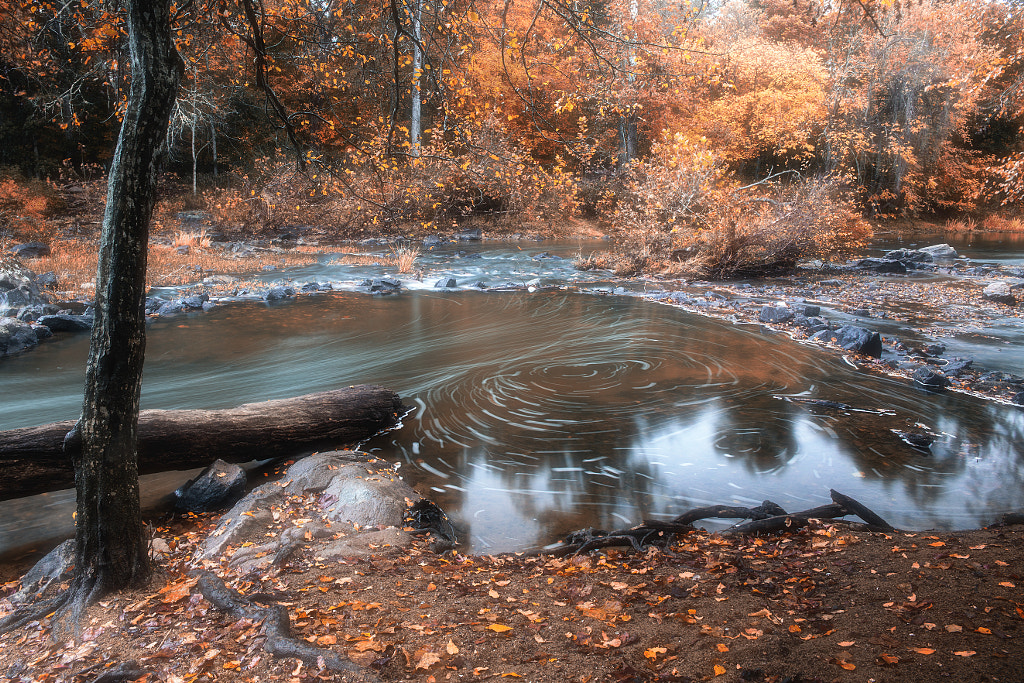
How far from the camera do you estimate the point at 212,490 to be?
528cm

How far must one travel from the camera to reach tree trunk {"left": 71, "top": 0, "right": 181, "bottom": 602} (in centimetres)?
327

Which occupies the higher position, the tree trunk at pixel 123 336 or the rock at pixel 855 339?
the tree trunk at pixel 123 336

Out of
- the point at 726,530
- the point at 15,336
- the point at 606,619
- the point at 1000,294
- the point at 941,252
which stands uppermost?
the point at 941,252

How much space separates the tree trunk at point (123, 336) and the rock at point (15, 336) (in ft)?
28.5

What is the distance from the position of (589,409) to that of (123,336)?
5624mm

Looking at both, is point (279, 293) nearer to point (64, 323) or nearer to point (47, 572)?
point (64, 323)

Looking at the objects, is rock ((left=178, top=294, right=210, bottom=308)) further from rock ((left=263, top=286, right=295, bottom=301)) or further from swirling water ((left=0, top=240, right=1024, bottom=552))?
rock ((left=263, top=286, right=295, bottom=301))

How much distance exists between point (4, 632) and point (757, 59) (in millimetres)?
33494

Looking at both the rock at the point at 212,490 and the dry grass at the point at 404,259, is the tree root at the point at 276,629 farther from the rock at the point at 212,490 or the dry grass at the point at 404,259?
the dry grass at the point at 404,259

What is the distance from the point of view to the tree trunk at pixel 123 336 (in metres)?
3.27

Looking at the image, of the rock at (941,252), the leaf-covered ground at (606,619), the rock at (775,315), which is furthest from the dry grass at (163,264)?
the rock at (941,252)

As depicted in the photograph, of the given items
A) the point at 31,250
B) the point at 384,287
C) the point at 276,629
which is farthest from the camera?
Result: the point at 384,287

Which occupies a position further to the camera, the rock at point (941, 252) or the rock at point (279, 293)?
the rock at point (941, 252)

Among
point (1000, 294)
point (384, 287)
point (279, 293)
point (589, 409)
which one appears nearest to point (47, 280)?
point (279, 293)
